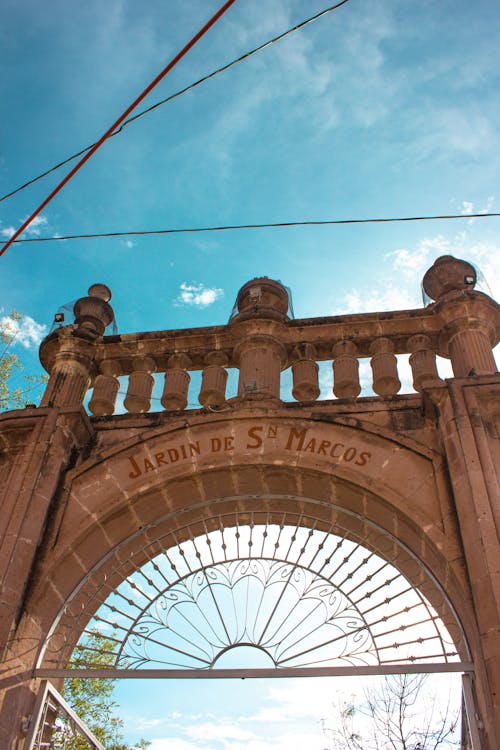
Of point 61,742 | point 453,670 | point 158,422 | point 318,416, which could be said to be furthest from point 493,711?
point 158,422

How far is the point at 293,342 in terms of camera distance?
9.19m

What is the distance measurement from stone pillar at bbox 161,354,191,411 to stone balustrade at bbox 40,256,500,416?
0.6 inches

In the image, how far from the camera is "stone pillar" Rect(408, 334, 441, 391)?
8.33 meters

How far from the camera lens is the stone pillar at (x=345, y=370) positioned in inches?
333

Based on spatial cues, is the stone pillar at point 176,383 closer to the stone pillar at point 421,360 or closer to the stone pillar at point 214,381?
the stone pillar at point 214,381

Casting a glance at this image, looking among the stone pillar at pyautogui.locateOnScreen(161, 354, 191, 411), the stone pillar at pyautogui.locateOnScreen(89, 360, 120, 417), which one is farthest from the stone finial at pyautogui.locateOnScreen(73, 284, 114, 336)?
the stone pillar at pyautogui.locateOnScreen(161, 354, 191, 411)

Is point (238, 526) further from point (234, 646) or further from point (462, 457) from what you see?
point (462, 457)

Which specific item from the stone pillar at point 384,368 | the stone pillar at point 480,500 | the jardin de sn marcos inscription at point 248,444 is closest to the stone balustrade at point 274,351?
the stone pillar at point 384,368

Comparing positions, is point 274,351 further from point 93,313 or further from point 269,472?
point 93,313

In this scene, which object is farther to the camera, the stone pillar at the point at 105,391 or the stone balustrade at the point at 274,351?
the stone pillar at the point at 105,391

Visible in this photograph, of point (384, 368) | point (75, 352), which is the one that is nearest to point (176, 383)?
point (75, 352)

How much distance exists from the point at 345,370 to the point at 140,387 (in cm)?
279

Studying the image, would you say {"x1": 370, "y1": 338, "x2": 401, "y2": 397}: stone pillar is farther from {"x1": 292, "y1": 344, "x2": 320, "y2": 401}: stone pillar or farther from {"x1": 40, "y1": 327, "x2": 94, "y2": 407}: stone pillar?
{"x1": 40, "y1": 327, "x2": 94, "y2": 407}: stone pillar

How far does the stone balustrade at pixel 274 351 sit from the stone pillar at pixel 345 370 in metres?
0.01
